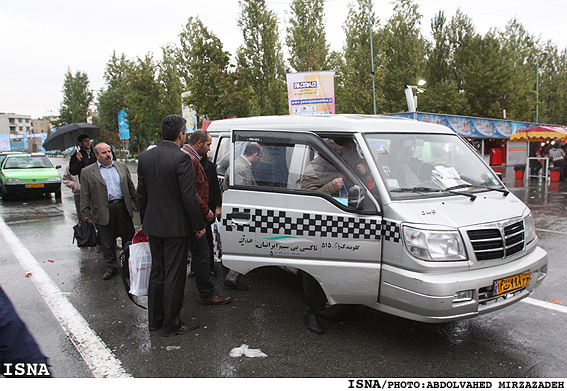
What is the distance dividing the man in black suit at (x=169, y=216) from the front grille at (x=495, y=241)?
95.0 inches

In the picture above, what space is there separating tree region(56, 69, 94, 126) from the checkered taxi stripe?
198ft

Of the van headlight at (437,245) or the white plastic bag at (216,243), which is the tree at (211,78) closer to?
the white plastic bag at (216,243)

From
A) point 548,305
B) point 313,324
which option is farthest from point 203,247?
point 548,305

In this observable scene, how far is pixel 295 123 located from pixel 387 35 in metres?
29.5

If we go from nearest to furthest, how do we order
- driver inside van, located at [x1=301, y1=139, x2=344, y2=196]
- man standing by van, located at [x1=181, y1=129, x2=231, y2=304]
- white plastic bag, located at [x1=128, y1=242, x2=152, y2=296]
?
driver inside van, located at [x1=301, y1=139, x2=344, y2=196]
white plastic bag, located at [x1=128, y1=242, x2=152, y2=296]
man standing by van, located at [x1=181, y1=129, x2=231, y2=304]

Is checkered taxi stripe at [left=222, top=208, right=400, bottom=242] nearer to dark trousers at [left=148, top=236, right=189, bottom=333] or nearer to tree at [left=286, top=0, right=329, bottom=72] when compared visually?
dark trousers at [left=148, top=236, right=189, bottom=333]

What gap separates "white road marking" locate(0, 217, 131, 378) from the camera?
3.32m

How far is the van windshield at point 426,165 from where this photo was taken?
3.70 meters

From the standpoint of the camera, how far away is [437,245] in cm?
321

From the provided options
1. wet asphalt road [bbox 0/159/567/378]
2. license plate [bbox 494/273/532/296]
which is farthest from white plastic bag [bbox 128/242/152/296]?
license plate [bbox 494/273/532/296]

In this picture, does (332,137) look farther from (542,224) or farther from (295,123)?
(542,224)

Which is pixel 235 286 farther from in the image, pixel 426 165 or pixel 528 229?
pixel 528 229

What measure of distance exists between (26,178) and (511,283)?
50.1 ft

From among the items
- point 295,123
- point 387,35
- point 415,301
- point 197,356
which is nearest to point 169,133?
point 295,123
